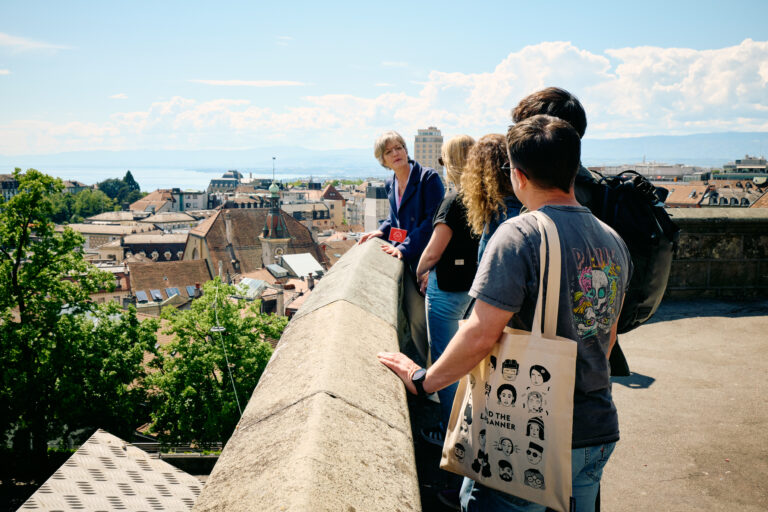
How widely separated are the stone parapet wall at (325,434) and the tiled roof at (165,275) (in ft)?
175

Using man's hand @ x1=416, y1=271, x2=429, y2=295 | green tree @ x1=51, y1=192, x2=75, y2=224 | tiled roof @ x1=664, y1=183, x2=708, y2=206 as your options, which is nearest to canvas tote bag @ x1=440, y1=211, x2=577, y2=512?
man's hand @ x1=416, y1=271, x2=429, y2=295

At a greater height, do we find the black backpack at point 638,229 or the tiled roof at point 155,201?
the black backpack at point 638,229

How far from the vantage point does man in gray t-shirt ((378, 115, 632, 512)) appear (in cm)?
149

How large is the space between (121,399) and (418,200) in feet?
54.3

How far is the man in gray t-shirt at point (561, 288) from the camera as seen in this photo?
1.49m

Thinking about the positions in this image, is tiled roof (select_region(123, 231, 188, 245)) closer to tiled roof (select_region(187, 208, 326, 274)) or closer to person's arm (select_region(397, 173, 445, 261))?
tiled roof (select_region(187, 208, 326, 274))

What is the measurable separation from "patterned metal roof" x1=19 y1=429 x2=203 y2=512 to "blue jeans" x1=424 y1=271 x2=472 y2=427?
104 cm

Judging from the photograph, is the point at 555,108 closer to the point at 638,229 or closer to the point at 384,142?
the point at 638,229

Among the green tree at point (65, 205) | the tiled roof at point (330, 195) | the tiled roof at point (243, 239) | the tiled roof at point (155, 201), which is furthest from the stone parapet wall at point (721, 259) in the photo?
the tiled roof at point (330, 195)

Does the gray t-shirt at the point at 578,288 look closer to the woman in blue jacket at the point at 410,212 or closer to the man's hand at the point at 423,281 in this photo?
the man's hand at the point at 423,281

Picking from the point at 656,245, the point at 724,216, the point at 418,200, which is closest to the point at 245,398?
the point at 724,216

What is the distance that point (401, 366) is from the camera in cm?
180

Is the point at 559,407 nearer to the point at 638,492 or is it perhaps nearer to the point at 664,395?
the point at 638,492

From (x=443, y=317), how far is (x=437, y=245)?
0.32 meters
